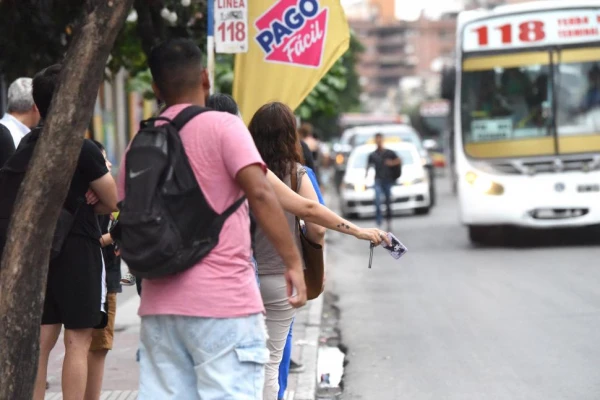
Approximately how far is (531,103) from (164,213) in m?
14.8

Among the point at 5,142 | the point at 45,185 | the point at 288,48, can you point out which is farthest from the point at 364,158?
the point at 45,185

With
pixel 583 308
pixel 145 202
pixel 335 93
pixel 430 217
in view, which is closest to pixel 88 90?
pixel 145 202

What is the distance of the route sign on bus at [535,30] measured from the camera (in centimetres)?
1823

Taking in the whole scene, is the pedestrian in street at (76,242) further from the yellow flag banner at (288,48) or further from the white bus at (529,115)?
the white bus at (529,115)

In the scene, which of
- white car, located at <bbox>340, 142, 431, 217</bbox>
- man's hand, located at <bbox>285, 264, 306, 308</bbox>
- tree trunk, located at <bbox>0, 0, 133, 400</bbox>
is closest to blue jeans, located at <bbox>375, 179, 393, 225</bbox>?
white car, located at <bbox>340, 142, 431, 217</bbox>

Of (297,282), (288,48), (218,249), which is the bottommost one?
(297,282)

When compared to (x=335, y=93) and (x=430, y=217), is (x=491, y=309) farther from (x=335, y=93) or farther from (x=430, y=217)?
(x=430, y=217)

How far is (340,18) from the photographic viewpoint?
32.3 ft

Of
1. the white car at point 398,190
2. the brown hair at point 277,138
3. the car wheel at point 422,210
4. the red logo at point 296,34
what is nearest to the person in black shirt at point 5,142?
the brown hair at point 277,138

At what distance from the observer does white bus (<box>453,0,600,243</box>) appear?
58.7 ft

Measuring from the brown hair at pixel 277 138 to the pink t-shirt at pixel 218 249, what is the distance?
1813mm

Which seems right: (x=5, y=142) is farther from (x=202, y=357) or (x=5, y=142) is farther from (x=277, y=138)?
(x=202, y=357)

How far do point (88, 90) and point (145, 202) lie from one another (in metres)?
0.97

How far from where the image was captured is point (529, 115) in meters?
18.3
